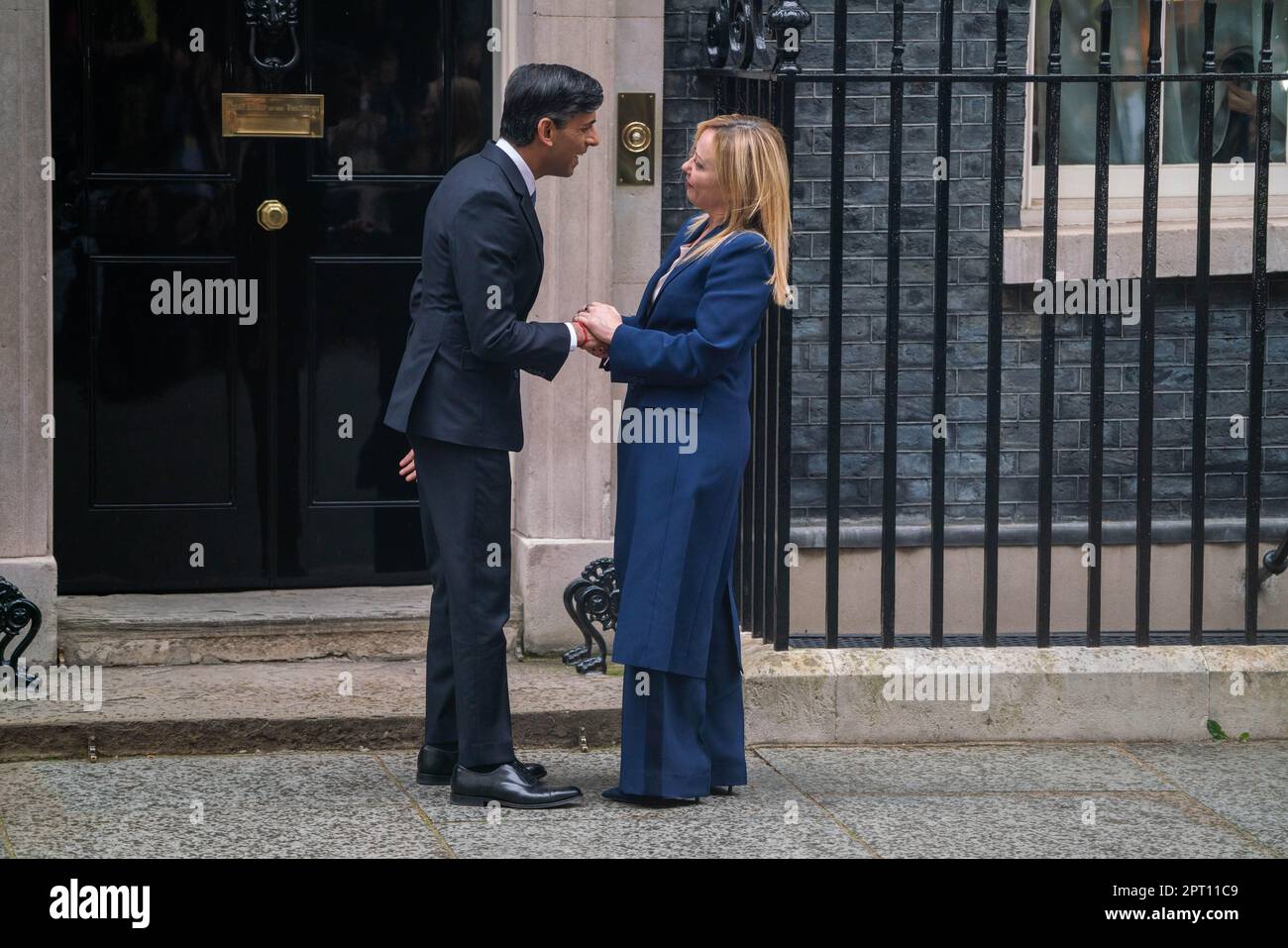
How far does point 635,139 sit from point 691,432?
1873mm

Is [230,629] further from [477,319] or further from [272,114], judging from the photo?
[477,319]

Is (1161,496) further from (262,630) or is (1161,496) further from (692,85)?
(262,630)

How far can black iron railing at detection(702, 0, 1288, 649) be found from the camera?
6230 mm

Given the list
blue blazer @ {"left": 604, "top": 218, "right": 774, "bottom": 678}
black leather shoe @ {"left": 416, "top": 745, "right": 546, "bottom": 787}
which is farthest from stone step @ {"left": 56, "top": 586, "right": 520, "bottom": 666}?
blue blazer @ {"left": 604, "top": 218, "right": 774, "bottom": 678}

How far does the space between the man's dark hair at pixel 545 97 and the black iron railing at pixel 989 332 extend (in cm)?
96

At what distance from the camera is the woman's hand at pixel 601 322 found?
5.45 meters

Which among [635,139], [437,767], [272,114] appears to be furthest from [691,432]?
[272,114]

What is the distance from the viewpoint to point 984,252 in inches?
306

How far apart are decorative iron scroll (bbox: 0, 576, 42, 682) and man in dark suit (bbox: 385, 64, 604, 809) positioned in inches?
65.7

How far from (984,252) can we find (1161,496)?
50.1 inches

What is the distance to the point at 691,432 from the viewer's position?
548 cm

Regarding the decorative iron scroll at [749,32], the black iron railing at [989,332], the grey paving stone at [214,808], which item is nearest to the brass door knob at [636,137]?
the decorative iron scroll at [749,32]

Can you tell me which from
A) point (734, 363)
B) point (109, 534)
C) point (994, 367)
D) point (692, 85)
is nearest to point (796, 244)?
point (692, 85)

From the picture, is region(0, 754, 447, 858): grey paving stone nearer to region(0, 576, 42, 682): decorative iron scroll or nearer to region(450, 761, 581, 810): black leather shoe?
region(450, 761, 581, 810): black leather shoe
